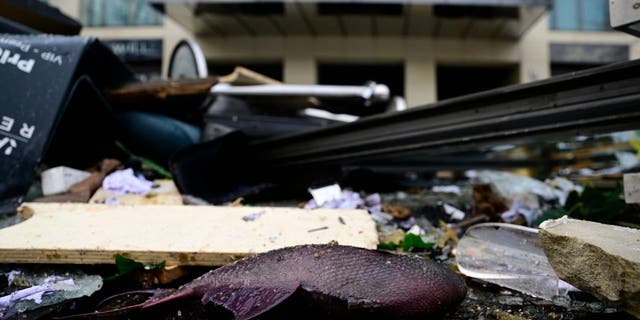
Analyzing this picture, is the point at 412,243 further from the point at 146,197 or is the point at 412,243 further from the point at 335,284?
the point at 146,197

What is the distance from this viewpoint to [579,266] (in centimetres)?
93

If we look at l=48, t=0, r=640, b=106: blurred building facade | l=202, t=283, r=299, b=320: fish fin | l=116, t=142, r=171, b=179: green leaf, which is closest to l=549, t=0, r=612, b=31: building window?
l=48, t=0, r=640, b=106: blurred building facade

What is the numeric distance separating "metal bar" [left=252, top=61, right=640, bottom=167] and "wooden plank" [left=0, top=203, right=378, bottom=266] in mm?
674

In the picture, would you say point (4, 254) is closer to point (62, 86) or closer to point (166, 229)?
point (166, 229)

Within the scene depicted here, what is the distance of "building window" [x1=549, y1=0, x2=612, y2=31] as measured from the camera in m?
8.54

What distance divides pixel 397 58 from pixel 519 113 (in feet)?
22.7

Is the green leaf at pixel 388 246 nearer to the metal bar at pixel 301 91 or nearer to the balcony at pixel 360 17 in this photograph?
the metal bar at pixel 301 91

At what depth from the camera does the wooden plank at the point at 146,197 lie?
2225mm

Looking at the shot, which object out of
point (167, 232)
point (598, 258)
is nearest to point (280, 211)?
point (167, 232)

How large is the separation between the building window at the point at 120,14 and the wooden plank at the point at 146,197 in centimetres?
754

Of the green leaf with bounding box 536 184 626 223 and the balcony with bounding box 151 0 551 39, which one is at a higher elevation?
the balcony with bounding box 151 0 551 39

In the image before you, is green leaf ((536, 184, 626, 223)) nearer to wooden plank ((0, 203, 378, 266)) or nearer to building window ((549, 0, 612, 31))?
wooden plank ((0, 203, 378, 266))

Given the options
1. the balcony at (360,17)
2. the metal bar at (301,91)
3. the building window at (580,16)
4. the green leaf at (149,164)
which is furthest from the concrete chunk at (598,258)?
the building window at (580,16)

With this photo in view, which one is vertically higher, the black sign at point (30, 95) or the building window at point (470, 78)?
the building window at point (470, 78)
